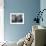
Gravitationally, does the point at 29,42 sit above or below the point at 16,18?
below

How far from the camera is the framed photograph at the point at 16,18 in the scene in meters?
5.28

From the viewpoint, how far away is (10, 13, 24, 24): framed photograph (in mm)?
5276

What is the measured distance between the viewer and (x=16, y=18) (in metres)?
5.32

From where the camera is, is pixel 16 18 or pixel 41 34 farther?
pixel 16 18

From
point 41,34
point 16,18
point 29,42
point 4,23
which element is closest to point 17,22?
point 16,18

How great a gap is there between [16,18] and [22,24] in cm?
35

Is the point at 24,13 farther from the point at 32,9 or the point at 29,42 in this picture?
the point at 29,42

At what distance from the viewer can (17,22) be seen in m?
5.29

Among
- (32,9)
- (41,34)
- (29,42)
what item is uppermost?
(32,9)

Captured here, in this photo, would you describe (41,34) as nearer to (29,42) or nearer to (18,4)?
(29,42)

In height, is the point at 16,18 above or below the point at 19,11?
below


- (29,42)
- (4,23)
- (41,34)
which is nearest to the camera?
(41,34)

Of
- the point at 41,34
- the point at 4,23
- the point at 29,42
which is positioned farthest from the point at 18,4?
the point at 41,34

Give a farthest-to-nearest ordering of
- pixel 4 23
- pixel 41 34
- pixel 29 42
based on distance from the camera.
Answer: pixel 4 23 → pixel 29 42 → pixel 41 34
